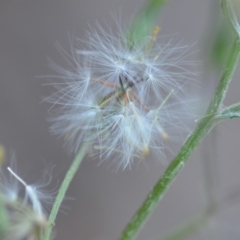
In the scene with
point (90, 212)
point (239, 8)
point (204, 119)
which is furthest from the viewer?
point (90, 212)

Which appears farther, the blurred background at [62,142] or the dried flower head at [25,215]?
the blurred background at [62,142]

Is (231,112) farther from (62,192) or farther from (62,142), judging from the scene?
(62,142)

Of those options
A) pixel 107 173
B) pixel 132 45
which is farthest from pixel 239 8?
pixel 107 173

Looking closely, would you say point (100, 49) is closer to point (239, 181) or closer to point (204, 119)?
point (204, 119)

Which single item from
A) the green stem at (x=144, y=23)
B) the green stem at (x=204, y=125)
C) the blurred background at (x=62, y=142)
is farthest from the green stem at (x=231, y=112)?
the blurred background at (x=62, y=142)

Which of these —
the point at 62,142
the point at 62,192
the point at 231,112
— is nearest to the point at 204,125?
the point at 231,112

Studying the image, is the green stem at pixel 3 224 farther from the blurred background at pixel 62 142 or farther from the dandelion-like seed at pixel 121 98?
the blurred background at pixel 62 142

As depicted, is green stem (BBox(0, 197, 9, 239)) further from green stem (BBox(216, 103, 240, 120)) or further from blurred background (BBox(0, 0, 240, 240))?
blurred background (BBox(0, 0, 240, 240))
